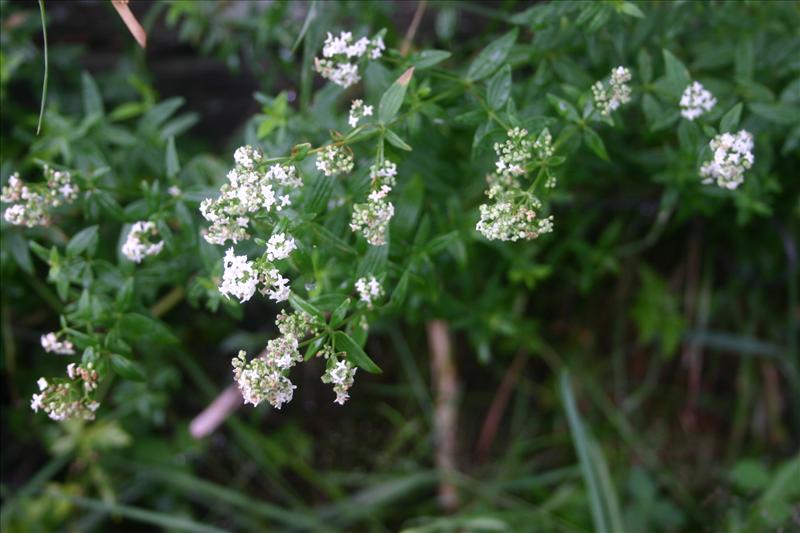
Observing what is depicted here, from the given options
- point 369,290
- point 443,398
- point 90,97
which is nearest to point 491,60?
point 369,290

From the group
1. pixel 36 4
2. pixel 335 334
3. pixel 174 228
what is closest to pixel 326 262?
pixel 335 334

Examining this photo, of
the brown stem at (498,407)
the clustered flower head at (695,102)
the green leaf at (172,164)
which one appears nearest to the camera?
the clustered flower head at (695,102)

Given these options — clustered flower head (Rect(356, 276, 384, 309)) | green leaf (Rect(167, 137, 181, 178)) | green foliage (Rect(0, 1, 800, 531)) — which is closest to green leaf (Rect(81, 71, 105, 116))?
green foliage (Rect(0, 1, 800, 531))

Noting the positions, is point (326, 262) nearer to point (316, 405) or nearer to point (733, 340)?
point (316, 405)

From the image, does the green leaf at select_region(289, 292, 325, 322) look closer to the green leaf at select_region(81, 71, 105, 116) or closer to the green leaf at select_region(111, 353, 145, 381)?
the green leaf at select_region(111, 353, 145, 381)

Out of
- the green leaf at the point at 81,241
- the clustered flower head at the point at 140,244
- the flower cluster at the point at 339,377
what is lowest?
the green leaf at the point at 81,241

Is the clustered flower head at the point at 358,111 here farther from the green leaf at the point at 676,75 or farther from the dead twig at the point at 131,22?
the green leaf at the point at 676,75

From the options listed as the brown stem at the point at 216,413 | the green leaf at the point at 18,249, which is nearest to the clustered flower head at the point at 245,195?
the green leaf at the point at 18,249
